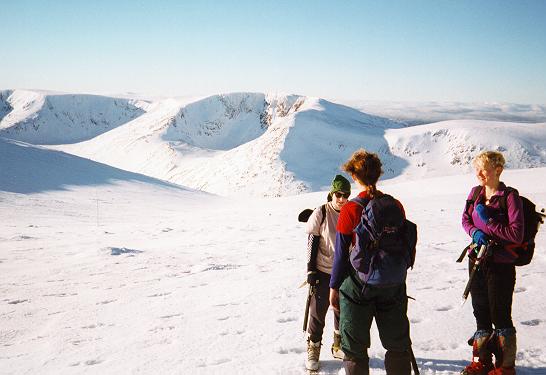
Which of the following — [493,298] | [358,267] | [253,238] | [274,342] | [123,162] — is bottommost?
[123,162]

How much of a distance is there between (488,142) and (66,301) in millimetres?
88861

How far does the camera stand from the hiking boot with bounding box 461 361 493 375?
3645 mm

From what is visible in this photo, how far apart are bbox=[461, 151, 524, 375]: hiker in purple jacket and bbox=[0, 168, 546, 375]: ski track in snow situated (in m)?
0.45

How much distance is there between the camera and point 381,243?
297 centimetres

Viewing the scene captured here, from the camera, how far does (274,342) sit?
4570mm

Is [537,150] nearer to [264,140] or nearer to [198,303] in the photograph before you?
[264,140]

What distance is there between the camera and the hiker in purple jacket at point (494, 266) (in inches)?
133

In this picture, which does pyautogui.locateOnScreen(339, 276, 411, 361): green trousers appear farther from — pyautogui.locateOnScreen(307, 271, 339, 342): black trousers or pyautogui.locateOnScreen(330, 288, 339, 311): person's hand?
pyautogui.locateOnScreen(307, 271, 339, 342): black trousers

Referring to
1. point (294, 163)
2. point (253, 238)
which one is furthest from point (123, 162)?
point (253, 238)

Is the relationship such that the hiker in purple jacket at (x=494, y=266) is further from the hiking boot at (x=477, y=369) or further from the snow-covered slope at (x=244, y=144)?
the snow-covered slope at (x=244, y=144)

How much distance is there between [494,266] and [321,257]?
1614 mm

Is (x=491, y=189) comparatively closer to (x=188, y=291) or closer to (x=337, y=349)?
(x=337, y=349)

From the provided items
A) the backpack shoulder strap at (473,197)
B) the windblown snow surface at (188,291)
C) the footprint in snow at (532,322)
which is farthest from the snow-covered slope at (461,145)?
the backpack shoulder strap at (473,197)

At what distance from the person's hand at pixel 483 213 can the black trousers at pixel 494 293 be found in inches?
16.6
